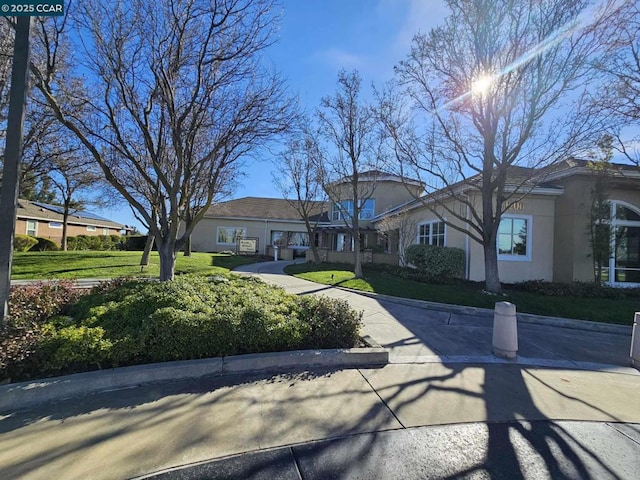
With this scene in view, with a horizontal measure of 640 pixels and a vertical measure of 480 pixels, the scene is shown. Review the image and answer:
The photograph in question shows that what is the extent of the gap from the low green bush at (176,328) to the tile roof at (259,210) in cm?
2398

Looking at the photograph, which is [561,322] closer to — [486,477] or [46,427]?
[486,477]

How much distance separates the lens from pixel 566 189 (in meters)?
12.9

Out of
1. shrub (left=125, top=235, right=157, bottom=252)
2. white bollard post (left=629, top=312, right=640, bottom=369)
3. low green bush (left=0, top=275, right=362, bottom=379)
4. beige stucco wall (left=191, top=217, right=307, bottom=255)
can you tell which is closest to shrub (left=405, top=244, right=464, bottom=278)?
white bollard post (left=629, top=312, right=640, bottom=369)

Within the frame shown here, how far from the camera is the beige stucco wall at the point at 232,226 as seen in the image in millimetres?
29892

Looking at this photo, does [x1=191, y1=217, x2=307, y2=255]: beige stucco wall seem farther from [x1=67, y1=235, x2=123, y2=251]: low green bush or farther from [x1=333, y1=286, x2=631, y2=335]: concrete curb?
[x1=333, y1=286, x2=631, y2=335]: concrete curb

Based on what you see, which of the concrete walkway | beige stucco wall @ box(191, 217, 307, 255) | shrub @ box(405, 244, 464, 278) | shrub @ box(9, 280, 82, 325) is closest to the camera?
the concrete walkway

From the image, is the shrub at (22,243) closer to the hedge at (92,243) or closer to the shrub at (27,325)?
the hedge at (92,243)

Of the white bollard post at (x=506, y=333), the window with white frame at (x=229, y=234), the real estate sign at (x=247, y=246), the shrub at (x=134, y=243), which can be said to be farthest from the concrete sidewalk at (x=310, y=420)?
the shrub at (x=134, y=243)

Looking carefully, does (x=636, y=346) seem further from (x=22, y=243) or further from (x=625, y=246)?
(x=22, y=243)

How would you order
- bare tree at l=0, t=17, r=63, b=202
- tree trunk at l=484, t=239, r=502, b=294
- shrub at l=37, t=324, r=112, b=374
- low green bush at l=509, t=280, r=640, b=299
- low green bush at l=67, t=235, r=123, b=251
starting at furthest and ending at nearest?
1. low green bush at l=67, t=235, r=123, b=251
2. low green bush at l=509, t=280, r=640, b=299
3. tree trunk at l=484, t=239, r=502, b=294
4. bare tree at l=0, t=17, r=63, b=202
5. shrub at l=37, t=324, r=112, b=374

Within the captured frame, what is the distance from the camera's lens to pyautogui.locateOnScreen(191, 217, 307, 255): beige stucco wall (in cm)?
2989

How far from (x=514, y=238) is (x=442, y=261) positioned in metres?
2.95

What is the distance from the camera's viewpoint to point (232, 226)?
30828 millimetres

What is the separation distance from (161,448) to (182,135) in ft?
22.6
